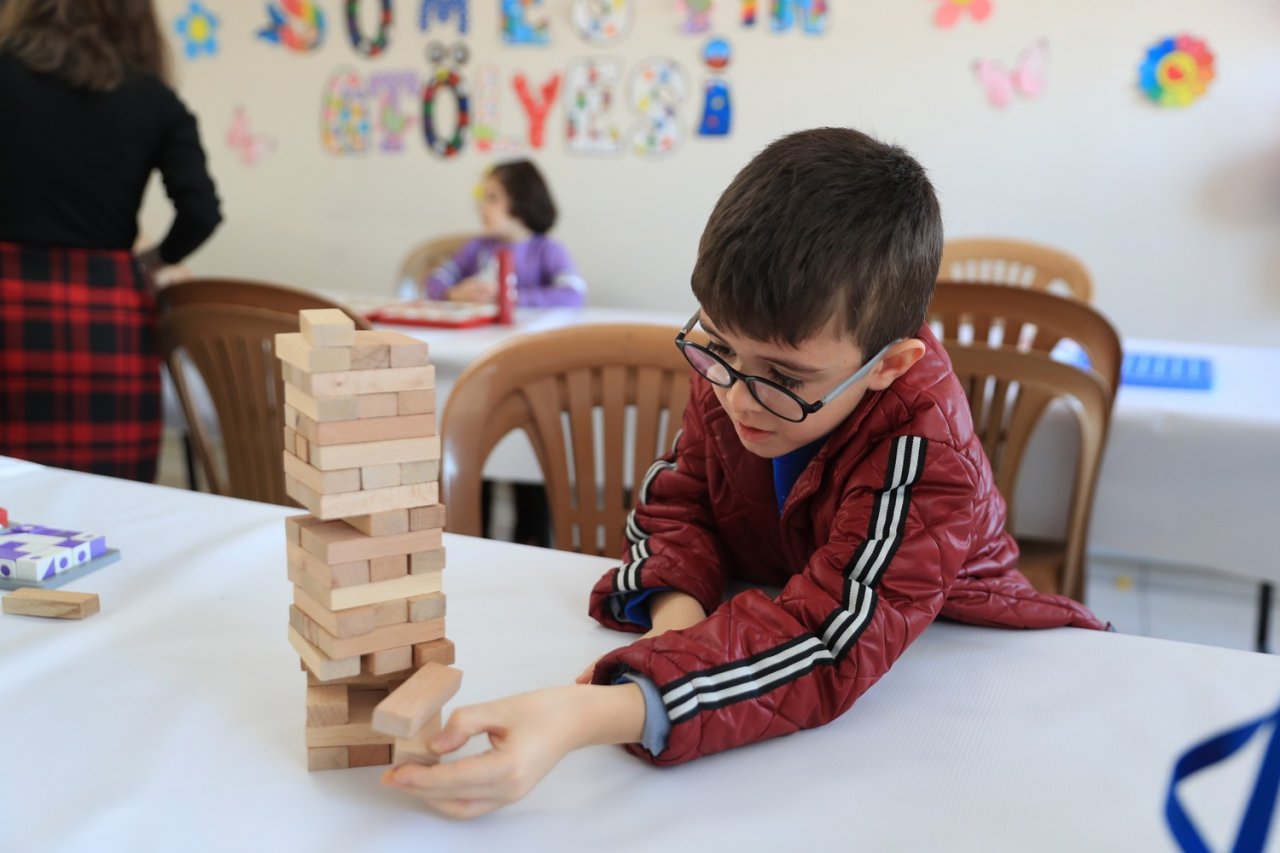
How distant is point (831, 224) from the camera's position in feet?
2.59

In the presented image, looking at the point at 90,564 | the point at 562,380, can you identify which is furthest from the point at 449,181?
the point at 90,564

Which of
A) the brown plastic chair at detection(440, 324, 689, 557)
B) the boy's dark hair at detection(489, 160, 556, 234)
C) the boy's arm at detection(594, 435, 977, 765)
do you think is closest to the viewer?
the boy's arm at detection(594, 435, 977, 765)

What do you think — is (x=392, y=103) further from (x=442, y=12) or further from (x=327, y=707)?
(x=327, y=707)

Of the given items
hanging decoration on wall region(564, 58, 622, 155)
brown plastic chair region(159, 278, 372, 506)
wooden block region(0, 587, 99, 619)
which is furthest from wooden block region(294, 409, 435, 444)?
hanging decoration on wall region(564, 58, 622, 155)

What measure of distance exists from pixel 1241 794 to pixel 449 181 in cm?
359

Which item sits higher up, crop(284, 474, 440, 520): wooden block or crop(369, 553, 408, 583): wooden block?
crop(284, 474, 440, 520): wooden block

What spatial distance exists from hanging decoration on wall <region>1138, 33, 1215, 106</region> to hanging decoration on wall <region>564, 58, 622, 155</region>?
1.61 meters

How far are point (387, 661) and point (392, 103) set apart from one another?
11.7 ft

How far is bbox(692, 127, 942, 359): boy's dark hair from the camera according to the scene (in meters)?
0.79

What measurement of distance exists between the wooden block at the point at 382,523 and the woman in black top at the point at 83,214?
1.72 metres

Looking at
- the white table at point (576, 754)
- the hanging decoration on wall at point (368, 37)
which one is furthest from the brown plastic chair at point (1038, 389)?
the hanging decoration on wall at point (368, 37)

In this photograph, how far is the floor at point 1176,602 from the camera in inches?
109

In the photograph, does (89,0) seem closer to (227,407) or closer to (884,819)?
(227,407)

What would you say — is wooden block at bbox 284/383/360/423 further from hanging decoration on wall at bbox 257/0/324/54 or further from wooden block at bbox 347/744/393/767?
hanging decoration on wall at bbox 257/0/324/54
